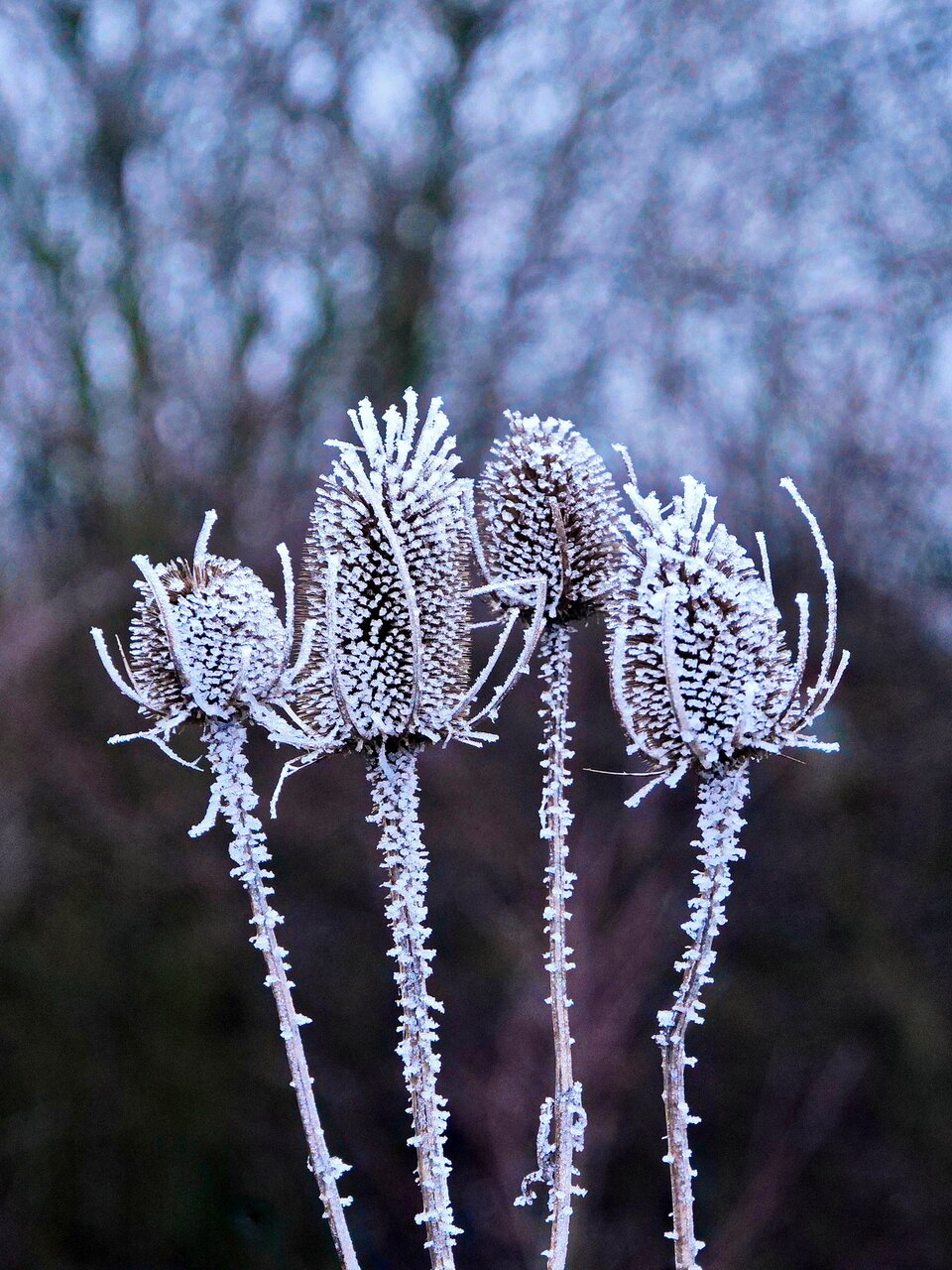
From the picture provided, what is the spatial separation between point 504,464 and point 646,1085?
440cm

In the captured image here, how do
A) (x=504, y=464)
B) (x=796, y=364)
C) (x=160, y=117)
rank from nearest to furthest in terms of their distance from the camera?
(x=504, y=464)
(x=796, y=364)
(x=160, y=117)

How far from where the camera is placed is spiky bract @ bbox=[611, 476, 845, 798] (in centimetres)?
155

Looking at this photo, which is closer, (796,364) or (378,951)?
(378,951)

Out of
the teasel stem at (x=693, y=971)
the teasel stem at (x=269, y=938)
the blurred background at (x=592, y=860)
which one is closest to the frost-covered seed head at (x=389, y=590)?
the teasel stem at (x=269, y=938)

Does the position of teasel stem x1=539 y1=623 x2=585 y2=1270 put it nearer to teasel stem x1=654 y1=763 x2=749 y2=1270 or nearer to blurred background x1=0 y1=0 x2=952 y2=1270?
teasel stem x1=654 y1=763 x2=749 y2=1270

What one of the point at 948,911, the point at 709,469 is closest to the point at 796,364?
the point at 709,469

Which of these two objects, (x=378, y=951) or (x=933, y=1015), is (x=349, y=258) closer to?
(x=378, y=951)

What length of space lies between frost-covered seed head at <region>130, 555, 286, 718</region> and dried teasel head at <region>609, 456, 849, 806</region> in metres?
0.43

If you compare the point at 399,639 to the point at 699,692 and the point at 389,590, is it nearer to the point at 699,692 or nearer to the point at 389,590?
the point at 389,590

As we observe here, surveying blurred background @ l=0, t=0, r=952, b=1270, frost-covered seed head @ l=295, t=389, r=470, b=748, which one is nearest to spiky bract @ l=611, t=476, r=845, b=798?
frost-covered seed head @ l=295, t=389, r=470, b=748

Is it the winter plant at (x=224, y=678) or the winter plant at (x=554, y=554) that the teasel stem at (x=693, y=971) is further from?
the winter plant at (x=224, y=678)

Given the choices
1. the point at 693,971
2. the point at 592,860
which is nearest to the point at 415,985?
the point at 693,971

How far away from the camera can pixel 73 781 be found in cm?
620

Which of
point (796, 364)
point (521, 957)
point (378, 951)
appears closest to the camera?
point (521, 957)
